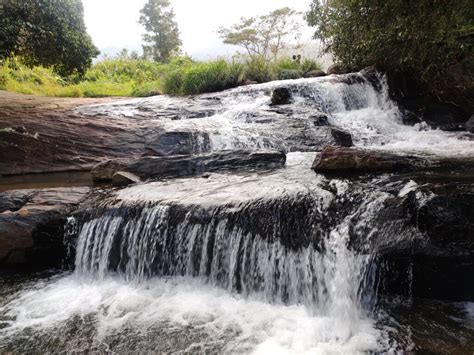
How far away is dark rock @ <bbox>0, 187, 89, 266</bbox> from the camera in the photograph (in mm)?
5355

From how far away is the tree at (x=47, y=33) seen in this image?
778 centimetres

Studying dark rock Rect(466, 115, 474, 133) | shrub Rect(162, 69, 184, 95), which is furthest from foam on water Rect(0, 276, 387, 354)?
shrub Rect(162, 69, 184, 95)

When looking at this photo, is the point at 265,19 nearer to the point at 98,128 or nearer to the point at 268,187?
the point at 98,128

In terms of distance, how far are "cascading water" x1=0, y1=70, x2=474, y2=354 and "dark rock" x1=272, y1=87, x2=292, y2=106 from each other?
5156mm

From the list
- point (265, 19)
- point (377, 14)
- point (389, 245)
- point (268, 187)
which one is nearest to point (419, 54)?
point (377, 14)

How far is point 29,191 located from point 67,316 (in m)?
2.93

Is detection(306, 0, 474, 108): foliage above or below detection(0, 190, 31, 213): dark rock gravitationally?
above

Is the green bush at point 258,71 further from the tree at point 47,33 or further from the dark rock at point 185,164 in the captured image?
the dark rock at point 185,164

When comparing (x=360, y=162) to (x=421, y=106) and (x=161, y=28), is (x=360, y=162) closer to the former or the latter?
(x=421, y=106)

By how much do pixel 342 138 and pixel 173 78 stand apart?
9058 mm

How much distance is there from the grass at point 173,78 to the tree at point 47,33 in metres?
1.47

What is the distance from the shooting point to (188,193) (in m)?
5.44

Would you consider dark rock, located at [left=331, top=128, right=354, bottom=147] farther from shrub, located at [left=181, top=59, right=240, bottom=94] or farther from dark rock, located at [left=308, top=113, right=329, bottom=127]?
shrub, located at [left=181, top=59, right=240, bottom=94]

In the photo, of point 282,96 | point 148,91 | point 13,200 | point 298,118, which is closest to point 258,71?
point 282,96
